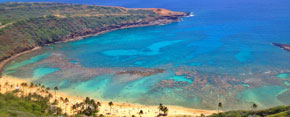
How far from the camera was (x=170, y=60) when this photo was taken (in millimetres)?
84562

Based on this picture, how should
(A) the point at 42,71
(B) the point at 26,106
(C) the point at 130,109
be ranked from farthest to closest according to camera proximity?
1. (A) the point at 42,71
2. (C) the point at 130,109
3. (B) the point at 26,106

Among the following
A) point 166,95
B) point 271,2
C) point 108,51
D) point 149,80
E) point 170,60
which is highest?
point 271,2

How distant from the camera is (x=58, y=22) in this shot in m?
119

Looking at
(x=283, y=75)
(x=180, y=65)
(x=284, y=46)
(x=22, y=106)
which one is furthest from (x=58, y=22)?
(x=284, y=46)

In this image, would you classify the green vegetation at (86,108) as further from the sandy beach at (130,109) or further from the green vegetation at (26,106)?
the green vegetation at (26,106)

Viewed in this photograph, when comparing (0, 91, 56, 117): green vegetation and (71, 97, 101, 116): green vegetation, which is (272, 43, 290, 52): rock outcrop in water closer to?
(71, 97, 101, 116): green vegetation

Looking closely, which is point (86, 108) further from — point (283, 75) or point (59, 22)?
point (59, 22)

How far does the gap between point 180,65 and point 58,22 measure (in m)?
73.6

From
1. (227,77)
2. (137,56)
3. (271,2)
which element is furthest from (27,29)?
(271,2)

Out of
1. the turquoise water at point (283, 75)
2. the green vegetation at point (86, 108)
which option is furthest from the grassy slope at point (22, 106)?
the turquoise water at point (283, 75)

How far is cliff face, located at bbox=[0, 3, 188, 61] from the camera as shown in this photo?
315ft

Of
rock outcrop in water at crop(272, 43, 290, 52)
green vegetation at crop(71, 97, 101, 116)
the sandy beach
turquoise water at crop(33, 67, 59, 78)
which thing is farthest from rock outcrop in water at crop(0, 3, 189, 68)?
rock outcrop in water at crop(272, 43, 290, 52)

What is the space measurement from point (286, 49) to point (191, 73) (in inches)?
Answer: 1814

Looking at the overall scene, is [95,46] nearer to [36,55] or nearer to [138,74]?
[36,55]
